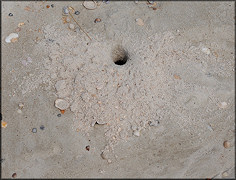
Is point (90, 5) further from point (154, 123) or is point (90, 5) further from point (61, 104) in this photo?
point (154, 123)

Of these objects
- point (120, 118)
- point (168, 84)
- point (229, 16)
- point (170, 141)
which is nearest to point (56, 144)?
point (120, 118)

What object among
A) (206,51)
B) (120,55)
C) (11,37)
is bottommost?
(11,37)

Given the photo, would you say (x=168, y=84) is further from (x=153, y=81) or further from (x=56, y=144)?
(x=56, y=144)

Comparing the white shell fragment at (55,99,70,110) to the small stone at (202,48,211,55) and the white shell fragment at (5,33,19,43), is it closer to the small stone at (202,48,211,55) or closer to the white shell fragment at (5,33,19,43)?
the white shell fragment at (5,33,19,43)

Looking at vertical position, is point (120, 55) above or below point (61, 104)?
above

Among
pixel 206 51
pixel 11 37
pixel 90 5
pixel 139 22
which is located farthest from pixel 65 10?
pixel 206 51

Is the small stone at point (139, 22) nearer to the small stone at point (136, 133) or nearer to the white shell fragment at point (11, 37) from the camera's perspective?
the small stone at point (136, 133)

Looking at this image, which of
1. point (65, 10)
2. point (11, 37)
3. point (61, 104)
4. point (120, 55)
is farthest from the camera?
point (65, 10)
